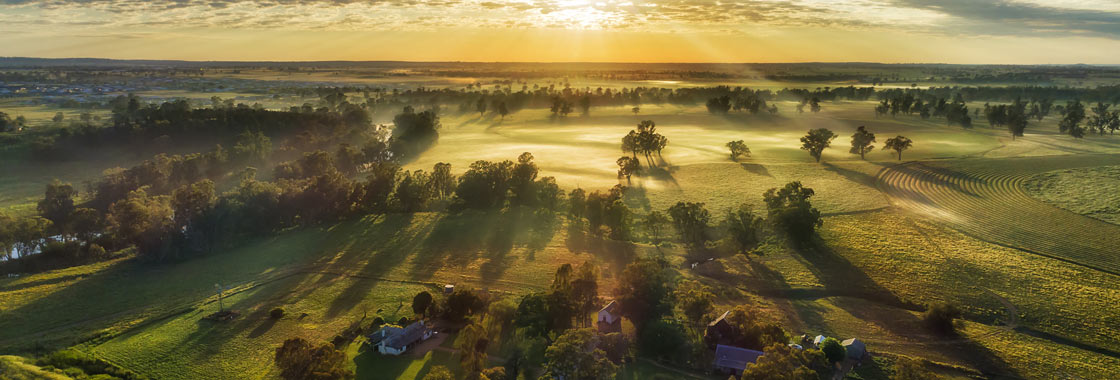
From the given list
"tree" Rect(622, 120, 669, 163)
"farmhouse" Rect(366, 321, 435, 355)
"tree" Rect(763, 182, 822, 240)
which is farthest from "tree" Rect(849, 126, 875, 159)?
"farmhouse" Rect(366, 321, 435, 355)

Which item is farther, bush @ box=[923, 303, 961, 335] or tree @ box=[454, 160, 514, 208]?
tree @ box=[454, 160, 514, 208]

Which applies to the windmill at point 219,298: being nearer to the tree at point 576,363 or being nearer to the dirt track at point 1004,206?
the tree at point 576,363

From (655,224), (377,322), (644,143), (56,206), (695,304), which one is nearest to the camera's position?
(695,304)

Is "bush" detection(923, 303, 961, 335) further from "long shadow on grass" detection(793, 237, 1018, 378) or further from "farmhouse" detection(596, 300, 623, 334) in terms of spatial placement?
"farmhouse" detection(596, 300, 623, 334)

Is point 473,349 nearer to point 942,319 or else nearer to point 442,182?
point 942,319

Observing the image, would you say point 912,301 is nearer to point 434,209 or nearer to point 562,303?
point 562,303

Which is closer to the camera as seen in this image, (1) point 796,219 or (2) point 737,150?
(1) point 796,219

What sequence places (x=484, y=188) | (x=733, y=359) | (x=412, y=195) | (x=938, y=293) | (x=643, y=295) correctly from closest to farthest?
(x=733, y=359) < (x=643, y=295) < (x=938, y=293) < (x=412, y=195) < (x=484, y=188)

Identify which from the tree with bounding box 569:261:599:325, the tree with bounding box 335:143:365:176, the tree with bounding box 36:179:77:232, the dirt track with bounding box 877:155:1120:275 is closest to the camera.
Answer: the tree with bounding box 569:261:599:325

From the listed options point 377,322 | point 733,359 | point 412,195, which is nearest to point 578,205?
point 412,195
